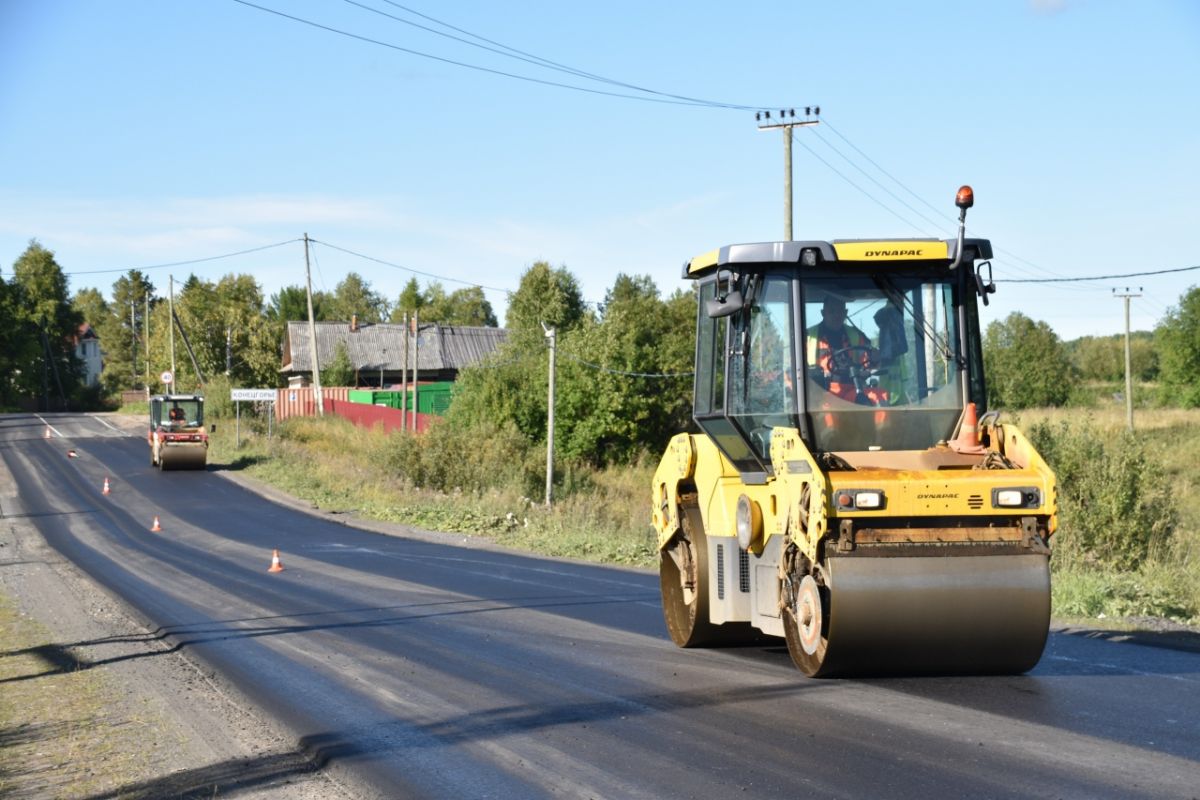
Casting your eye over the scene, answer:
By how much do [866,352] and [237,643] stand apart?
287 inches

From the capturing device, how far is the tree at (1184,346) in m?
63.7

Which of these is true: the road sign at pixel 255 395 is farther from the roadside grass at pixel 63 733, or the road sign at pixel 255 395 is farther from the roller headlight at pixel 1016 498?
the roller headlight at pixel 1016 498

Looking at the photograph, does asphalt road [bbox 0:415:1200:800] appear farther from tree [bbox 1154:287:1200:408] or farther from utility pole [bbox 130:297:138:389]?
utility pole [bbox 130:297:138:389]

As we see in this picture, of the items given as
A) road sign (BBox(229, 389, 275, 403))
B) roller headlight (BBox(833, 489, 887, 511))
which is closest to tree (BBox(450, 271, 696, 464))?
road sign (BBox(229, 389, 275, 403))

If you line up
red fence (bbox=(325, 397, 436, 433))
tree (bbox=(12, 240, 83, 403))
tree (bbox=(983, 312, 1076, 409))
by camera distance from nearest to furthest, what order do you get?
red fence (bbox=(325, 397, 436, 433)), tree (bbox=(983, 312, 1076, 409)), tree (bbox=(12, 240, 83, 403))

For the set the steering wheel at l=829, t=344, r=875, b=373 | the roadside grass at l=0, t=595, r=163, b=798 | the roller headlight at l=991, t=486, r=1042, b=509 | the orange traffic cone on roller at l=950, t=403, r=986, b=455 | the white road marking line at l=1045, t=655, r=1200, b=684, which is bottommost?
the roadside grass at l=0, t=595, r=163, b=798

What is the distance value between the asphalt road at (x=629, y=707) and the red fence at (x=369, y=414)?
3926 cm

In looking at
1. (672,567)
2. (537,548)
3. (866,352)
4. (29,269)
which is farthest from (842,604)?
(29,269)

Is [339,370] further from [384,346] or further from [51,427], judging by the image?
[51,427]

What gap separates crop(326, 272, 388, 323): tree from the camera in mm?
158125

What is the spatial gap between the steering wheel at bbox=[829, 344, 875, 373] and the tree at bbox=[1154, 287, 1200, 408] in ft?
202

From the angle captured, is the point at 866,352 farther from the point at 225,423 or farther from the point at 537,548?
the point at 225,423

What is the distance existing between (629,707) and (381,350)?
269 ft

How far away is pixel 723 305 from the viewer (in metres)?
8.70
